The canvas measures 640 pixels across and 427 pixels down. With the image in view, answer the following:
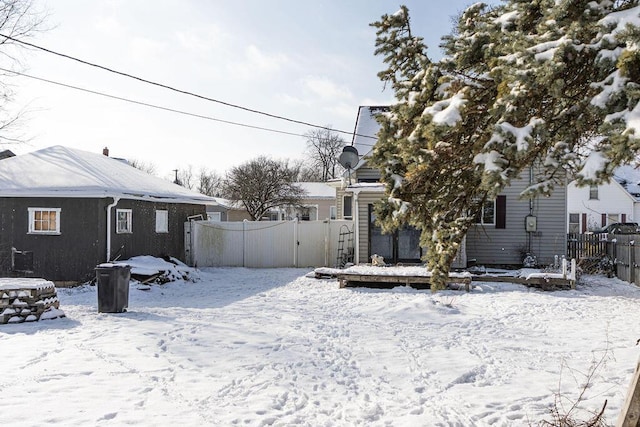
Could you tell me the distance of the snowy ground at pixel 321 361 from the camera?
467cm

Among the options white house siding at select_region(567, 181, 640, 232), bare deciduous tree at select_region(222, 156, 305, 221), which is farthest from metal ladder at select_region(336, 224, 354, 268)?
white house siding at select_region(567, 181, 640, 232)

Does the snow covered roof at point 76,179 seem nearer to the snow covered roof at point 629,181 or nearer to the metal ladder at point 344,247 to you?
the metal ladder at point 344,247

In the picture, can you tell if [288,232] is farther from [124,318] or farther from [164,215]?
[124,318]

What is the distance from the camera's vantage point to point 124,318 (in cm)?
908

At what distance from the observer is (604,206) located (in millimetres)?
32625

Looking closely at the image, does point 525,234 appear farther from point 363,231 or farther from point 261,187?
point 261,187

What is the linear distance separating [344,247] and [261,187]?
1199 cm

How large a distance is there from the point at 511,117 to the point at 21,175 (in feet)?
50.2

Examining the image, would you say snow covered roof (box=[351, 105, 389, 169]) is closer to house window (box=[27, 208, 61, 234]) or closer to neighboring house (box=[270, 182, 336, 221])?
house window (box=[27, 208, 61, 234])

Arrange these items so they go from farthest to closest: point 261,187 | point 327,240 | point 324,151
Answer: point 324,151
point 261,187
point 327,240

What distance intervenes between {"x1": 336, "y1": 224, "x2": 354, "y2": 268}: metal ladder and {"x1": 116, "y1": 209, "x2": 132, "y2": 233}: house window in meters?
7.45

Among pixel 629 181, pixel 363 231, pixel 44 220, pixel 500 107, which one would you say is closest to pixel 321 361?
pixel 500 107

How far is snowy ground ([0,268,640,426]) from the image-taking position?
184 inches

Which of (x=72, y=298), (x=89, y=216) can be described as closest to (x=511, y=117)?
(x=72, y=298)
